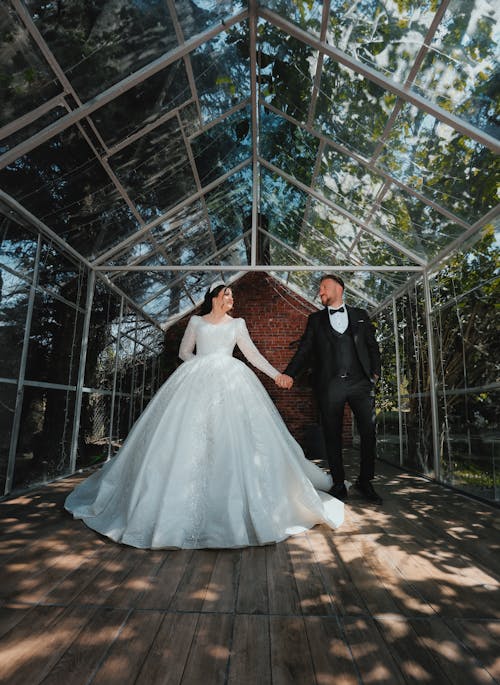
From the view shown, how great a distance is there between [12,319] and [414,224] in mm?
3885

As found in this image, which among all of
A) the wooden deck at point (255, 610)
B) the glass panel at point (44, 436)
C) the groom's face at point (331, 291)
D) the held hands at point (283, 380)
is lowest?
the wooden deck at point (255, 610)

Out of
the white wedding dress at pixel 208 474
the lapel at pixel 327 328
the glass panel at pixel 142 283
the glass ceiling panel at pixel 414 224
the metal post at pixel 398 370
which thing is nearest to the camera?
the white wedding dress at pixel 208 474

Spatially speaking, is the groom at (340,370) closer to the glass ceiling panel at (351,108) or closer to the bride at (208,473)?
the bride at (208,473)

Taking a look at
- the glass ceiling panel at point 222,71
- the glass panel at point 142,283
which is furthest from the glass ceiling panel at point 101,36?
the glass panel at point 142,283

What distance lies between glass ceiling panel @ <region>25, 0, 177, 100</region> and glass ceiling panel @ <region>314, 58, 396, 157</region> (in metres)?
1.28

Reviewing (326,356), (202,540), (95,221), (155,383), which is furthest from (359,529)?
(155,383)

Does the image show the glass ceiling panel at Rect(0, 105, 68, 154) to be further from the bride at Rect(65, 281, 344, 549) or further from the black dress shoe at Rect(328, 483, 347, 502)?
the black dress shoe at Rect(328, 483, 347, 502)

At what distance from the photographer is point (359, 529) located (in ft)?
8.71

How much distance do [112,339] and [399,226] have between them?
159 inches

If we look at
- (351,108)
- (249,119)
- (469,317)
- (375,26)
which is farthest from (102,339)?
(375,26)

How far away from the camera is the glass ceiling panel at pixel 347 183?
417cm

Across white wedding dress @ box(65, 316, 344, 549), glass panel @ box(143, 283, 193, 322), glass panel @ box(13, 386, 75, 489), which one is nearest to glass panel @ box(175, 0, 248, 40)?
white wedding dress @ box(65, 316, 344, 549)

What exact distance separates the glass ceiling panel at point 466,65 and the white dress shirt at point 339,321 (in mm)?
1632

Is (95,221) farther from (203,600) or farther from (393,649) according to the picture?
(393,649)
